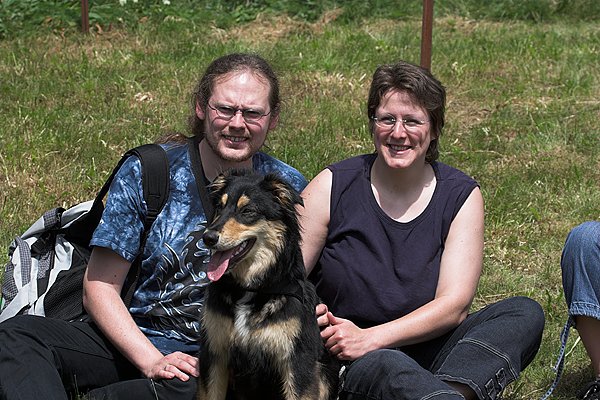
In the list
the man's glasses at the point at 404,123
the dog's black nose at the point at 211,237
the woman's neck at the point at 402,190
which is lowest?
the woman's neck at the point at 402,190

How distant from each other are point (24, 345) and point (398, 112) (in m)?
1.84

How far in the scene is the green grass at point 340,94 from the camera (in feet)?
22.2

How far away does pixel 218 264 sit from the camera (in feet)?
11.9

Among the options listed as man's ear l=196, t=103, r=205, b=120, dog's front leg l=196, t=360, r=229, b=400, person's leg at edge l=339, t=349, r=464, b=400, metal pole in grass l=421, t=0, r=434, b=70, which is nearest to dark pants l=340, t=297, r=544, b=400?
person's leg at edge l=339, t=349, r=464, b=400

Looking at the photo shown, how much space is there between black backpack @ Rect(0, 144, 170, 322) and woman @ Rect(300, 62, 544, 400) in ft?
2.23

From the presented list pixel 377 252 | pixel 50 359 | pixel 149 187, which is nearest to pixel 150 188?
pixel 149 187

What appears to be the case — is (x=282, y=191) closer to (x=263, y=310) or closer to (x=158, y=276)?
(x=263, y=310)

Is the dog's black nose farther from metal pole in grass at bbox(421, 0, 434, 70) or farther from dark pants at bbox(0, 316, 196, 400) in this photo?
metal pole in grass at bbox(421, 0, 434, 70)

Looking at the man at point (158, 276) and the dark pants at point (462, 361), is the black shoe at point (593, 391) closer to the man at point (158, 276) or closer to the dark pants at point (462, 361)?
the dark pants at point (462, 361)

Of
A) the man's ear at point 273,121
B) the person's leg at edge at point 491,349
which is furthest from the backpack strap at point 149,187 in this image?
the person's leg at edge at point 491,349

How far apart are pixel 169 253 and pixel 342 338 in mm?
826

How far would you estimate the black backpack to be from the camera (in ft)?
13.7

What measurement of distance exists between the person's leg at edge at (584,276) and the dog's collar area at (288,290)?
1263 mm

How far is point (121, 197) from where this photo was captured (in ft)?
13.5
